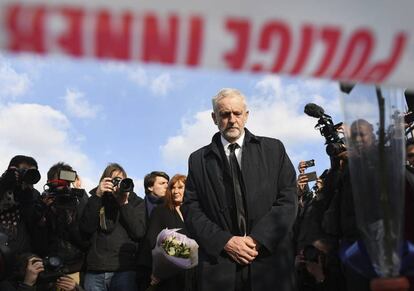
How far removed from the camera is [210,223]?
3.08m

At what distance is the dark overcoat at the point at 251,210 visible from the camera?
2977 millimetres

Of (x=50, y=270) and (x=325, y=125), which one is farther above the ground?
(x=325, y=125)

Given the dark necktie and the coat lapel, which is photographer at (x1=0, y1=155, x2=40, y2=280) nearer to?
the coat lapel

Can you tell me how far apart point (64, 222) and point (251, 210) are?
87.6 inches

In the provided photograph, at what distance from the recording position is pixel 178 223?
4699 millimetres

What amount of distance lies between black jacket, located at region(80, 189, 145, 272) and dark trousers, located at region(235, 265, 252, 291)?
1.93 m

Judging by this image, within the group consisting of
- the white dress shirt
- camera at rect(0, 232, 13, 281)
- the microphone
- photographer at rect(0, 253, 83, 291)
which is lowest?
photographer at rect(0, 253, 83, 291)

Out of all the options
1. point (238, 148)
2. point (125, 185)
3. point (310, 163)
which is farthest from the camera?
point (310, 163)

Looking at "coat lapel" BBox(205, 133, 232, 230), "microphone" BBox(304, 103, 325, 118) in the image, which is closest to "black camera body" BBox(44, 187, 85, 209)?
"coat lapel" BBox(205, 133, 232, 230)

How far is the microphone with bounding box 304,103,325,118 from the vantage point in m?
3.93

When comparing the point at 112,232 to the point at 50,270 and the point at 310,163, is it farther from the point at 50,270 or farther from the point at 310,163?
the point at 310,163

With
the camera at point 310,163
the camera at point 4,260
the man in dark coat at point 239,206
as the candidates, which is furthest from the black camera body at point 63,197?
the camera at point 310,163

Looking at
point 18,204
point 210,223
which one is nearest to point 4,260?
point 18,204

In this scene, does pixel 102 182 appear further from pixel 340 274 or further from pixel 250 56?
pixel 250 56
